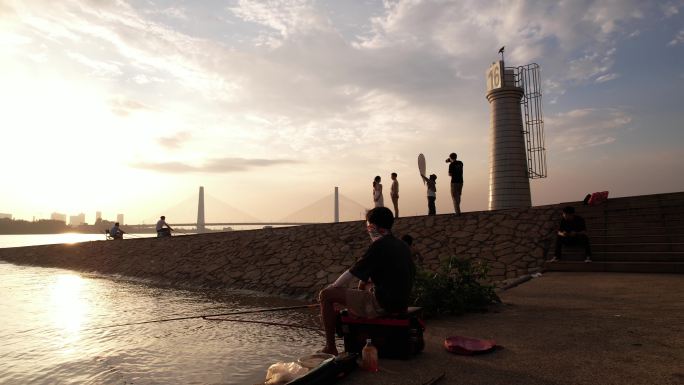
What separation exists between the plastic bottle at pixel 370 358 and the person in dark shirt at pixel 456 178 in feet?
36.3

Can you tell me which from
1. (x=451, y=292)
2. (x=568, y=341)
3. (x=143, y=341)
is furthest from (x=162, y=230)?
(x=568, y=341)

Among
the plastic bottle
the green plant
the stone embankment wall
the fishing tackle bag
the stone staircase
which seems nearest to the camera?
the plastic bottle

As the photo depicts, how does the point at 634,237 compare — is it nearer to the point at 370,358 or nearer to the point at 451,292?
the point at 451,292

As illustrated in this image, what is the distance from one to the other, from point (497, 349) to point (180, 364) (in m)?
4.10

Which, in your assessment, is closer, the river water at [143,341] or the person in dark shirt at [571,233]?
the river water at [143,341]

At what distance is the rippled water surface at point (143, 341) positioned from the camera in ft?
17.7

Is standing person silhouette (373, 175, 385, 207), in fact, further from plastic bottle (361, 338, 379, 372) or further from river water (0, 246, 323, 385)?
plastic bottle (361, 338, 379, 372)

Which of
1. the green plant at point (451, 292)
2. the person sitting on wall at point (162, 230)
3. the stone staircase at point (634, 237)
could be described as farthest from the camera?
the person sitting on wall at point (162, 230)

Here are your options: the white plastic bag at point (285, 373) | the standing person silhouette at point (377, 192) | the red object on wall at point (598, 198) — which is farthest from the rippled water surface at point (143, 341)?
the red object on wall at point (598, 198)

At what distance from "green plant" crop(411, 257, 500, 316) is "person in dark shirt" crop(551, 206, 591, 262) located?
4447mm

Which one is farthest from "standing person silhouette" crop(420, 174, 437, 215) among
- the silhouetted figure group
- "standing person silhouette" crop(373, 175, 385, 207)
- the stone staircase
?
the stone staircase

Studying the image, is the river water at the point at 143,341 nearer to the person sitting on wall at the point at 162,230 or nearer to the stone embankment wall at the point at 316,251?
the stone embankment wall at the point at 316,251

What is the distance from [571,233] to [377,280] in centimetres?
Result: 830

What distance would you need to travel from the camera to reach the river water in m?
5.39
